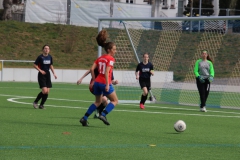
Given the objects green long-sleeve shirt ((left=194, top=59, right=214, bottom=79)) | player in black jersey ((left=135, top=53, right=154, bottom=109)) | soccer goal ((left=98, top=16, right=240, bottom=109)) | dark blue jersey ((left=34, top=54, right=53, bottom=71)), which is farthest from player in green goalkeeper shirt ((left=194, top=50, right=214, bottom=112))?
dark blue jersey ((left=34, top=54, right=53, bottom=71))

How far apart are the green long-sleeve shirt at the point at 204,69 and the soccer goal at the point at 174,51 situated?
1.45 meters

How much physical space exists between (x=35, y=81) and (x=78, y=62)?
9.49 metres

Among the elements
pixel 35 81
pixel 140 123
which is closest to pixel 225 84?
pixel 35 81

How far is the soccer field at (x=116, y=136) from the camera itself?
962cm

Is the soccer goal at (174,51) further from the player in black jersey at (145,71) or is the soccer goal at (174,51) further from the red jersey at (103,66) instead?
the red jersey at (103,66)

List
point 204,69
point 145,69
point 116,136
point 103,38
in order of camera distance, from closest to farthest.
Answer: point 116,136
point 103,38
point 204,69
point 145,69

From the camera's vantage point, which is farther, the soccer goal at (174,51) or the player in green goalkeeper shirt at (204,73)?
the soccer goal at (174,51)

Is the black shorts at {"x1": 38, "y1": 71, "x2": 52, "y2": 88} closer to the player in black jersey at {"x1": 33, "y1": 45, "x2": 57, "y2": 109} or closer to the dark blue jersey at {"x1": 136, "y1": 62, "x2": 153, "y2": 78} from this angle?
the player in black jersey at {"x1": 33, "y1": 45, "x2": 57, "y2": 109}

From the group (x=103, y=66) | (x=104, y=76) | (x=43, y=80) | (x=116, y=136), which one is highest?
(x=103, y=66)

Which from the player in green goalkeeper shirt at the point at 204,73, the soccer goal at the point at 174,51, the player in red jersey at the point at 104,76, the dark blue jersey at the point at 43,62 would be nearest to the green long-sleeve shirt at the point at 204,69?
Answer: the player in green goalkeeper shirt at the point at 204,73

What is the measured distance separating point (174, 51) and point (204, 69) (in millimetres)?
8802

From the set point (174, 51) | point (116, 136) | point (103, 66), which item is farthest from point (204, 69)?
point (174, 51)

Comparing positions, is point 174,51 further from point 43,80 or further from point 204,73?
point 43,80

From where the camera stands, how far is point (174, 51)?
94.3ft
